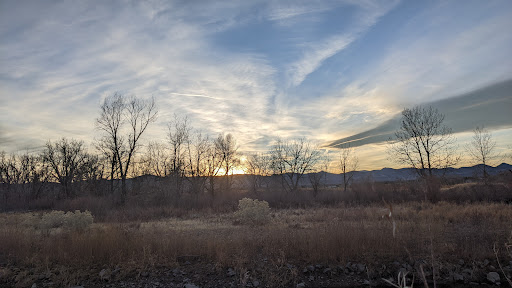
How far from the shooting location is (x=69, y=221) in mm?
16688

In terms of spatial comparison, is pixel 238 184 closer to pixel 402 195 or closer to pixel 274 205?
pixel 274 205

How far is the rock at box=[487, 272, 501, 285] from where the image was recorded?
10297 millimetres

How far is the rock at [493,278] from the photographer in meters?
10.3

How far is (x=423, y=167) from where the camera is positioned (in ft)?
131

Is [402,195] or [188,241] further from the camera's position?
[402,195]

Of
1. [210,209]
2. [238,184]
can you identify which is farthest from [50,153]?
[210,209]

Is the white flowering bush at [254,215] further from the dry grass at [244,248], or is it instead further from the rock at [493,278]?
the rock at [493,278]

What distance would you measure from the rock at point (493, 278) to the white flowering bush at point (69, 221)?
18.2 meters

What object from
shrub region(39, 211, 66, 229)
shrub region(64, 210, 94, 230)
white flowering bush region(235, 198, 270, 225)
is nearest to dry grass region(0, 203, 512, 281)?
shrub region(64, 210, 94, 230)

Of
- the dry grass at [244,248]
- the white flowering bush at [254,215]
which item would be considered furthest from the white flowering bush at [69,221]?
the white flowering bush at [254,215]

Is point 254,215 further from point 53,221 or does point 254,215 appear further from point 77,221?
point 53,221

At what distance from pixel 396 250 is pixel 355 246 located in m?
1.60

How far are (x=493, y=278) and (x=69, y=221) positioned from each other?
19.5 m

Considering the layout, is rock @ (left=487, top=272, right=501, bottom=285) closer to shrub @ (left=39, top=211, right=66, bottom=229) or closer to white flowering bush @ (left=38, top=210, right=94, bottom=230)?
white flowering bush @ (left=38, top=210, right=94, bottom=230)
